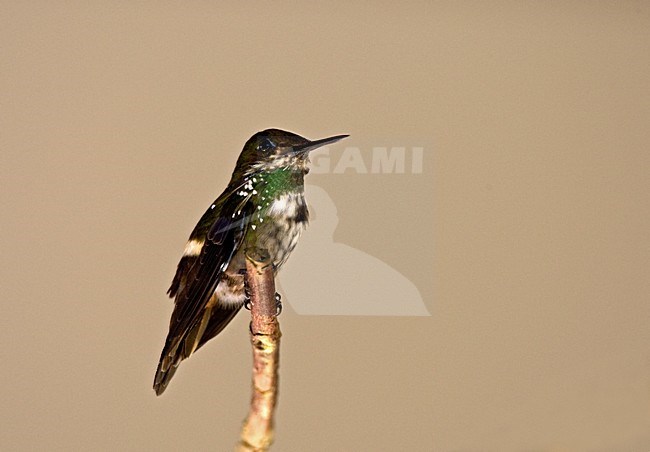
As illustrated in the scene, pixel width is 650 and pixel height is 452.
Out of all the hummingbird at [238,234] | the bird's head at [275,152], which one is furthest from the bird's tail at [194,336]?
the bird's head at [275,152]

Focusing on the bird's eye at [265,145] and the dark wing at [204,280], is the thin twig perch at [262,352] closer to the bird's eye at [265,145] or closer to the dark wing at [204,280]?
the dark wing at [204,280]

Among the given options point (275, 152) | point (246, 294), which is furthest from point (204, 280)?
point (275, 152)

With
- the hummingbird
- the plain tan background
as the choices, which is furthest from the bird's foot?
the plain tan background

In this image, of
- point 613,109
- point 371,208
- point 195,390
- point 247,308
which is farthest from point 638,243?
point 195,390

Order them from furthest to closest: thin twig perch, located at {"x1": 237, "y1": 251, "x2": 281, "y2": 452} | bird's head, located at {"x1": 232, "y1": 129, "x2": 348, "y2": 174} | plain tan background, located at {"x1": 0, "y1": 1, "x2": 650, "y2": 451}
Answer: plain tan background, located at {"x1": 0, "y1": 1, "x2": 650, "y2": 451} < bird's head, located at {"x1": 232, "y1": 129, "x2": 348, "y2": 174} < thin twig perch, located at {"x1": 237, "y1": 251, "x2": 281, "y2": 452}

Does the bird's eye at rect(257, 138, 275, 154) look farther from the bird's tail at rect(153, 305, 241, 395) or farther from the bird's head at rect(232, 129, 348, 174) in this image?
the bird's tail at rect(153, 305, 241, 395)

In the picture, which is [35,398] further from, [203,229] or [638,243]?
[638,243]
